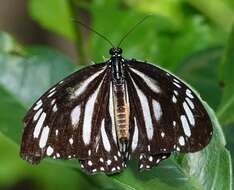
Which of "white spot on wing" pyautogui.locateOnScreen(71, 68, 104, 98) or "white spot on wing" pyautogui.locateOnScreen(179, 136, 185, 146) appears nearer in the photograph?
"white spot on wing" pyautogui.locateOnScreen(179, 136, 185, 146)

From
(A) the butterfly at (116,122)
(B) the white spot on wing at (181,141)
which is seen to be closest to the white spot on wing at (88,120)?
(A) the butterfly at (116,122)

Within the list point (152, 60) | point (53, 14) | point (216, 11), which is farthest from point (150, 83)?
point (53, 14)

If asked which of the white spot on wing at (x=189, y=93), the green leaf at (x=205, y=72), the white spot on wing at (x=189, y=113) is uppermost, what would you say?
the green leaf at (x=205, y=72)

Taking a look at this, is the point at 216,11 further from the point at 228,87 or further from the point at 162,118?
the point at 162,118

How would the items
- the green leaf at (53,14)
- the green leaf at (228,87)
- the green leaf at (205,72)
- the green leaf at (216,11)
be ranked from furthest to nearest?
the green leaf at (53,14), the green leaf at (216,11), the green leaf at (205,72), the green leaf at (228,87)

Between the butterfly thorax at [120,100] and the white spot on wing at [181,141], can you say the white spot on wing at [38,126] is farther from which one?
the white spot on wing at [181,141]

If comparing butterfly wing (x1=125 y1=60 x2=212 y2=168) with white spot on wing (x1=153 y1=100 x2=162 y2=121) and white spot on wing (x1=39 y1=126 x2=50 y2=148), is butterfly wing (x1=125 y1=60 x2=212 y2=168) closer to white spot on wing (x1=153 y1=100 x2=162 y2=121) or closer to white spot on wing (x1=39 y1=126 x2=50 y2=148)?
white spot on wing (x1=153 y1=100 x2=162 y2=121)

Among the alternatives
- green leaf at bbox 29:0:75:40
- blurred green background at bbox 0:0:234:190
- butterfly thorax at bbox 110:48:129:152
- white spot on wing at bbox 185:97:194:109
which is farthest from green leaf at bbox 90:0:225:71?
white spot on wing at bbox 185:97:194:109
